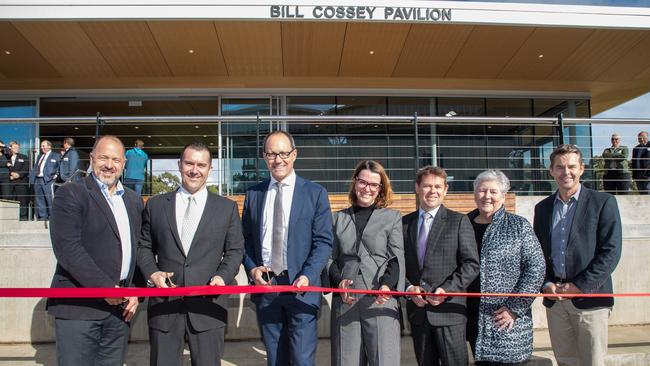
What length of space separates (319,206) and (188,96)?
9996 mm

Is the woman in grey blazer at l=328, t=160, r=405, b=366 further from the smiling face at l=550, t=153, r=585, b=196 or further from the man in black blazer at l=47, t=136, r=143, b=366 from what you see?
the man in black blazer at l=47, t=136, r=143, b=366

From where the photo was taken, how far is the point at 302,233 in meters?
2.71

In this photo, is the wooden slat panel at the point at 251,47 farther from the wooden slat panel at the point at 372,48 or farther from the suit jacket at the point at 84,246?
the suit jacket at the point at 84,246

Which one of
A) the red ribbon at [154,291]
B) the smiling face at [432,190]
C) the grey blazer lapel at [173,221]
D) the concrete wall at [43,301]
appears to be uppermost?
the smiling face at [432,190]

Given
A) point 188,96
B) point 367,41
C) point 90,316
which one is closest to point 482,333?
point 90,316

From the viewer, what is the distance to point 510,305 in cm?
264

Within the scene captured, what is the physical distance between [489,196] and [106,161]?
2.37 metres

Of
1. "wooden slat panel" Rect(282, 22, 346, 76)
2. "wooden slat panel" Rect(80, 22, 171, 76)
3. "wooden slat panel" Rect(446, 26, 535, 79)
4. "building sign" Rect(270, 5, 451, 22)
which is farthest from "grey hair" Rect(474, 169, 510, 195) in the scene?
"wooden slat panel" Rect(80, 22, 171, 76)

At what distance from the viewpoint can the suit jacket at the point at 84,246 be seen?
93.5 inches

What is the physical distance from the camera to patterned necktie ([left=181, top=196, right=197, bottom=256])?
2596 millimetres

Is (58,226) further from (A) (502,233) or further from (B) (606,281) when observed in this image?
(B) (606,281)

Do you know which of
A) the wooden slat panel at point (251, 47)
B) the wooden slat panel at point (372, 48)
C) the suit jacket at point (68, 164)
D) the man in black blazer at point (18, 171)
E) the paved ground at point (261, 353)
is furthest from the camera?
the wooden slat panel at point (372, 48)

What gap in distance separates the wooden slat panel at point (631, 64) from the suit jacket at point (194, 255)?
10.7 m

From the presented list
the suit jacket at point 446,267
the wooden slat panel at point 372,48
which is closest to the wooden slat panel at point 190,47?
the wooden slat panel at point 372,48
